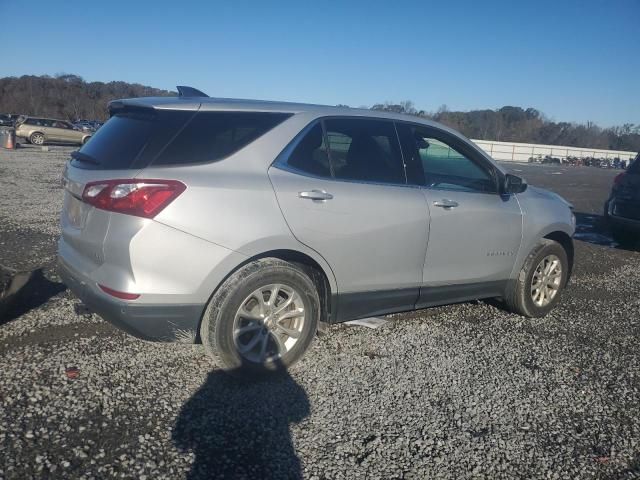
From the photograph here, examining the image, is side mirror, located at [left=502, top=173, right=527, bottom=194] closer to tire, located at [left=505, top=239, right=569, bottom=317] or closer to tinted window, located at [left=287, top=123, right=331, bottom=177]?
tire, located at [left=505, top=239, right=569, bottom=317]

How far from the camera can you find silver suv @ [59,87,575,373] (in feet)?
9.71

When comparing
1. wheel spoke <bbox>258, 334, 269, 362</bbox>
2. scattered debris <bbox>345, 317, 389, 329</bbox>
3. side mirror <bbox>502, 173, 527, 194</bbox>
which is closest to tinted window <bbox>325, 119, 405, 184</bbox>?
side mirror <bbox>502, 173, 527, 194</bbox>

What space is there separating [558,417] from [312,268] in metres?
1.83

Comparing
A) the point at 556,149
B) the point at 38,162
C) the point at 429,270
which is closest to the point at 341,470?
the point at 429,270

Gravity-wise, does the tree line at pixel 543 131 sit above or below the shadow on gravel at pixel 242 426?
above

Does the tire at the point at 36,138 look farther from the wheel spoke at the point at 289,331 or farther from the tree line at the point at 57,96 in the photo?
the tree line at the point at 57,96

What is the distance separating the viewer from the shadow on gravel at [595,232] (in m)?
9.08

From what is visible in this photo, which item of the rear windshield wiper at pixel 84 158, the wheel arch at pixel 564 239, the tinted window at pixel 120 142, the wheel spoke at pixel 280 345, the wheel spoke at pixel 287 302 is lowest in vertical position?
the wheel spoke at pixel 280 345

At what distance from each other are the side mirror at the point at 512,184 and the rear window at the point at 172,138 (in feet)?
7.13

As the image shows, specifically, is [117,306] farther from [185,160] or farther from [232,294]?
[185,160]

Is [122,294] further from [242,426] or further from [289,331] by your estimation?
[289,331]

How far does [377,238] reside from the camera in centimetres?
368

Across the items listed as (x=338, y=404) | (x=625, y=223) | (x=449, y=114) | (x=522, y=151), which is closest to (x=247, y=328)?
(x=338, y=404)

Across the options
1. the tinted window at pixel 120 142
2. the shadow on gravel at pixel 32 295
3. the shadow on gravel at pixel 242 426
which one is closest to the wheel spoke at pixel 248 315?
the shadow on gravel at pixel 242 426
